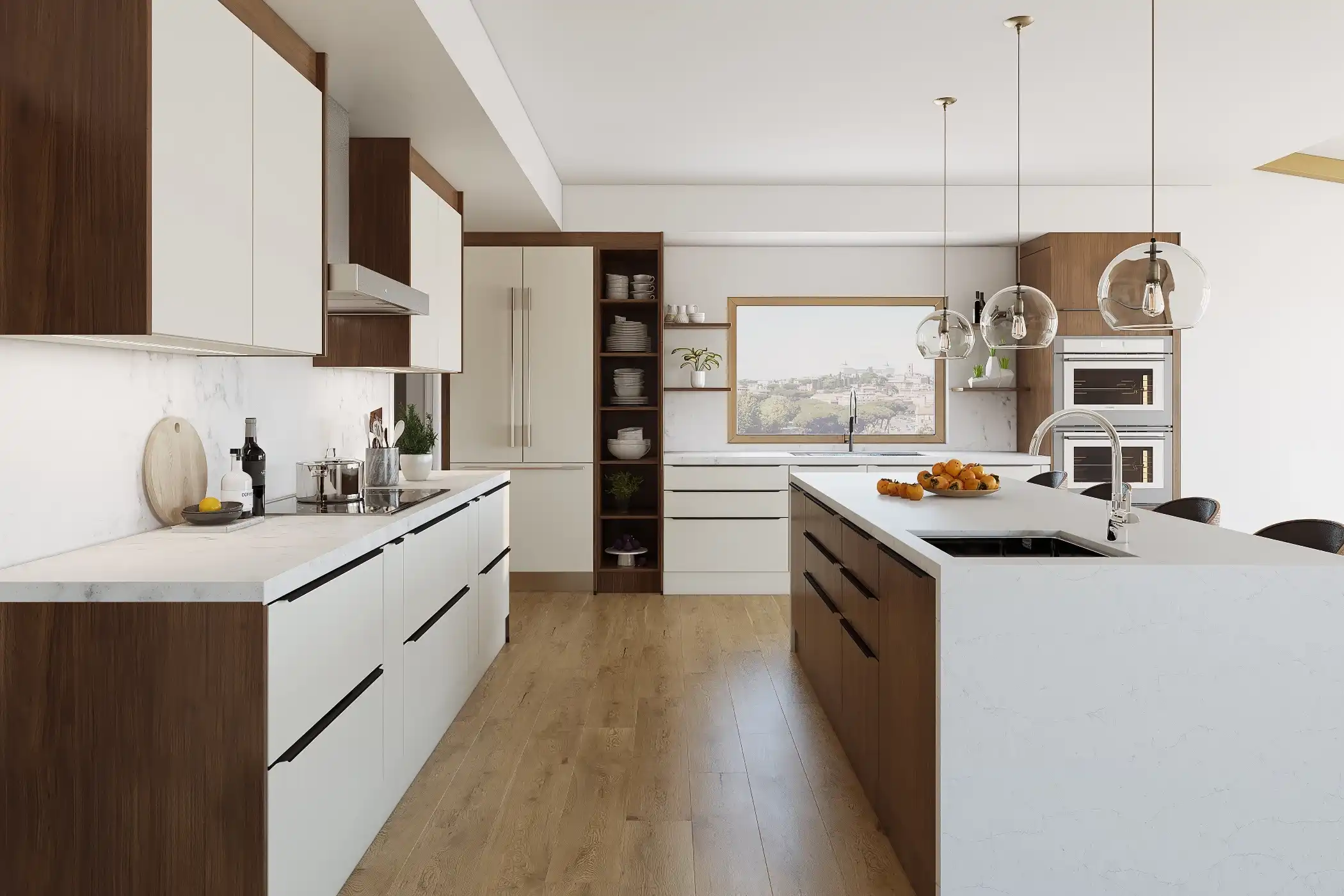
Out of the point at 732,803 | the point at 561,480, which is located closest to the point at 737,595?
the point at 561,480

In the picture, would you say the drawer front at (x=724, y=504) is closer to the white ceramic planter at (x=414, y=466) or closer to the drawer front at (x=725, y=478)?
the drawer front at (x=725, y=478)

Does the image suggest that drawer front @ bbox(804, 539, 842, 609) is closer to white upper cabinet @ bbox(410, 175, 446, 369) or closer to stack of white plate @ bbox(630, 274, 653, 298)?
white upper cabinet @ bbox(410, 175, 446, 369)

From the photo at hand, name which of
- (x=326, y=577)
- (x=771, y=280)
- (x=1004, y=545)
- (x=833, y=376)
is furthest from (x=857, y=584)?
(x=771, y=280)

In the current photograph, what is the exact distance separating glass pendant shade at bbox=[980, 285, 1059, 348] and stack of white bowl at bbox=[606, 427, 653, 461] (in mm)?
2936

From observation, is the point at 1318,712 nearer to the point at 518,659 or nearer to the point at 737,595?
the point at 518,659

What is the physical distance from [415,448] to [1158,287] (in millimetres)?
3064

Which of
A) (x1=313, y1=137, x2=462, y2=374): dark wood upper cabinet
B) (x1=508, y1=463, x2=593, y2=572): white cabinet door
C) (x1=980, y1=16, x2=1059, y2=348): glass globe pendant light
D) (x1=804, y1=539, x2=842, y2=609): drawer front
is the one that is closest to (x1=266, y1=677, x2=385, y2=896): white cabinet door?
(x1=804, y1=539, x2=842, y2=609): drawer front

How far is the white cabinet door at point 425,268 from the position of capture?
3.86 metres

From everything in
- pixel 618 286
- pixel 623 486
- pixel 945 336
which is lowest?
pixel 623 486

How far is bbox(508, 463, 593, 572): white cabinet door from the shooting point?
5883 millimetres

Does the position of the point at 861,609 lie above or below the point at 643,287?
below

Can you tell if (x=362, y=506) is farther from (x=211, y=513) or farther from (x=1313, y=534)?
(x=1313, y=534)

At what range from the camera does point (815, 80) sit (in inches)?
159

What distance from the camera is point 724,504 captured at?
5.88 m
